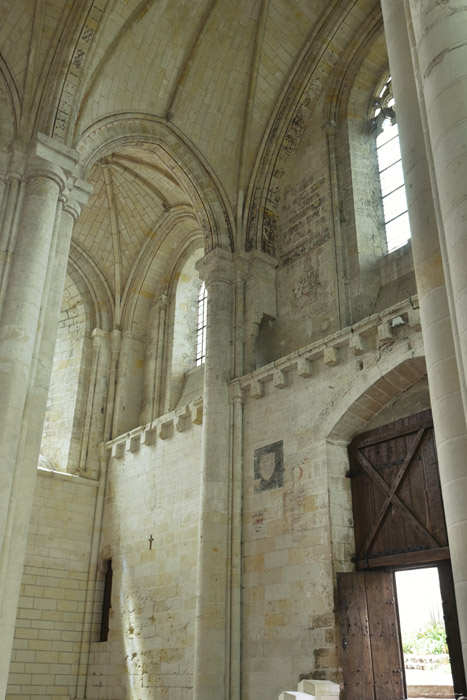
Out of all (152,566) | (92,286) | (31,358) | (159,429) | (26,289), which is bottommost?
(152,566)

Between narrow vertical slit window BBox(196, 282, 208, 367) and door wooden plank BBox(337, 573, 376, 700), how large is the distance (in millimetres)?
7067

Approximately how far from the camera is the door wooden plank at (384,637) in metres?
8.28

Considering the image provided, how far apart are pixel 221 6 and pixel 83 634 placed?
12.1 metres

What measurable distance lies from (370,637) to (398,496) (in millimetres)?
1822

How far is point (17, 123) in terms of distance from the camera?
10703 mm

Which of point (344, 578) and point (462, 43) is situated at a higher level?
point (462, 43)

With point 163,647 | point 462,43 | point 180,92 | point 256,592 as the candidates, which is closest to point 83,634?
point 163,647

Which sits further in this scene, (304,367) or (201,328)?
(201,328)

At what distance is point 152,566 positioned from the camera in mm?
12062

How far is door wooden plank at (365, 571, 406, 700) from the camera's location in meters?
8.28

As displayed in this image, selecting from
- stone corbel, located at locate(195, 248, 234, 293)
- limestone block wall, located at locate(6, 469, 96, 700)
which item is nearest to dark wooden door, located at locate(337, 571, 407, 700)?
stone corbel, located at locate(195, 248, 234, 293)

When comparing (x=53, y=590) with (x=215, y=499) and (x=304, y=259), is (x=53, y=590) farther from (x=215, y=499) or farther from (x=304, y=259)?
(x=304, y=259)

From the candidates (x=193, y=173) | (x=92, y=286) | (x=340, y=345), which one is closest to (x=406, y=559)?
(x=340, y=345)

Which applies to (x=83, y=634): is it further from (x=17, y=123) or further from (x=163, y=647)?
(x=17, y=123)
